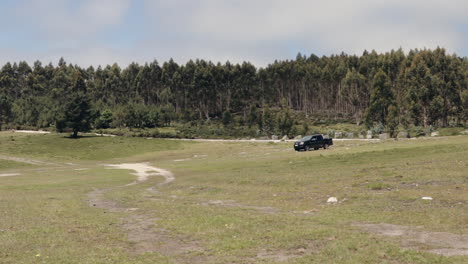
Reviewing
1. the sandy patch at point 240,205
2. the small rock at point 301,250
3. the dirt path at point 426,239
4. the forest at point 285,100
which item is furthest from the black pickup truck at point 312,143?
the small rock at point 301,250

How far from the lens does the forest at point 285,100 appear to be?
116188mm

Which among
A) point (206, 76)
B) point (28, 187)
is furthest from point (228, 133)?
point (28, 187)

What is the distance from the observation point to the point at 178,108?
19688 cm

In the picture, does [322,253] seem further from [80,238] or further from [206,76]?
[206,76]

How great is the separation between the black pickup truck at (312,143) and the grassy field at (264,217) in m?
22.4

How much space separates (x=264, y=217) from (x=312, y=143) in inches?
1799

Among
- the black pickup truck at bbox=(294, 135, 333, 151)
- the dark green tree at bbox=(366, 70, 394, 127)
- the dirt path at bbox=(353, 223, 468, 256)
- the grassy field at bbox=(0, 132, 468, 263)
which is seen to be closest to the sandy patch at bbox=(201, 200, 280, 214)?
the grassy field at bbox=(0, 132, 468, 263)

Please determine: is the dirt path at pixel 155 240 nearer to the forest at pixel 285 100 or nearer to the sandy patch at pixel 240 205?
the sandy patch at pixel 240 205

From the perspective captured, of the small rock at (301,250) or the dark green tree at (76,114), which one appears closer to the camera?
the small rock at (301,250)

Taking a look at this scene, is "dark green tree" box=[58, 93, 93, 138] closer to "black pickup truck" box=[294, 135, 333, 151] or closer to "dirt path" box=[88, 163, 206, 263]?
"black pickup truck" box=[294, 135, 333, 151]

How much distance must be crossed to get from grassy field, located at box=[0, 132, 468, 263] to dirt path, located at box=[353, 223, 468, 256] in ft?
0.11

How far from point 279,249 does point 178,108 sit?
7307 inches

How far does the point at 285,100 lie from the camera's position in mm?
175000

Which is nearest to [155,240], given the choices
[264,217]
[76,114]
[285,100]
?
[264,217]
